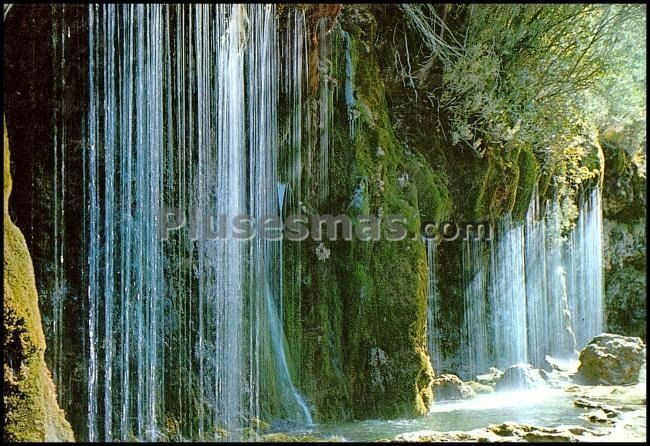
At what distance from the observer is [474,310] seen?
1440cm

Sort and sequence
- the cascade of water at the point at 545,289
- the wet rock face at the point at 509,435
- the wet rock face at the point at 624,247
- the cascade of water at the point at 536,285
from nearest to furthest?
the wet rock face at the point at 509,435, the cascade of water at the point at 536,285, the cascade of water at the point at 545,289, the wet rock face at the point at 624,247

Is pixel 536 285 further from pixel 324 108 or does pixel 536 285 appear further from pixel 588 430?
pixel 324 108

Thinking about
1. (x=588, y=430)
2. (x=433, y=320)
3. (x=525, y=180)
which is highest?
(x=525, y=180)

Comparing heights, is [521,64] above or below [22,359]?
above

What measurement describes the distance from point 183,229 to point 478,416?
5.23 meters

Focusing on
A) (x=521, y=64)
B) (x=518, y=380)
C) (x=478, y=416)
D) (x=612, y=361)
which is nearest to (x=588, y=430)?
(x=478, y=416)

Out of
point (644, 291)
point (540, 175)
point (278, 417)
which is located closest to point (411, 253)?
point (278, 417)

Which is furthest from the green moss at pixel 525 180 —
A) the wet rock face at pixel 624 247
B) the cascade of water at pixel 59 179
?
the cascade of water at pixel 59 179

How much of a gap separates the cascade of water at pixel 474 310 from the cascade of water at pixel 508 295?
349 mm

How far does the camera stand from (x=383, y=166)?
10328 mm

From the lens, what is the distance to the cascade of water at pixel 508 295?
14.9m

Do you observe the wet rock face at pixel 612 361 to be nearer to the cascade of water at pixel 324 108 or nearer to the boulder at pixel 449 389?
the boulder at pixel 449 389

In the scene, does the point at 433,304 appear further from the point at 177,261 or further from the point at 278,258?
the point at 177,261

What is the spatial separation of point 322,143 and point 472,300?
599cm
